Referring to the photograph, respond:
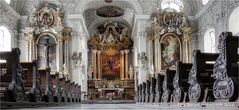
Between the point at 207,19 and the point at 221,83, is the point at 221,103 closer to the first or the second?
the point at 221,83

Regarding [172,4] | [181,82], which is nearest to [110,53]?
[172,4]

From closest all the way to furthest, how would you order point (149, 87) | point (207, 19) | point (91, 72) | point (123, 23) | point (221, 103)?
point (221, 103)
point (149, 87)
point (207, 19)
point (91, 72)
point (123, 23)

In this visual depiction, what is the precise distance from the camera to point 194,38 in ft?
77.4

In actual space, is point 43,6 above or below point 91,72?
above

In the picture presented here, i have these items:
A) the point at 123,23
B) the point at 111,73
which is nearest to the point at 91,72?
the point at 111,73

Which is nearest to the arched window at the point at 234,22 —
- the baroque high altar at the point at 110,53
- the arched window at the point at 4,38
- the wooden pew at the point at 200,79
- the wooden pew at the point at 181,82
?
the wooden pew at the point at 181,82

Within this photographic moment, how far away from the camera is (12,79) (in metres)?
7.12

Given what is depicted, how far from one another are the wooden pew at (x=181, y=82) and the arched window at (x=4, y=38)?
15247mm

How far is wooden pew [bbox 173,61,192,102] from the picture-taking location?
326 inches

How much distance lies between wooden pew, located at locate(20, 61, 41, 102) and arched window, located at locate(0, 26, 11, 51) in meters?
12.9

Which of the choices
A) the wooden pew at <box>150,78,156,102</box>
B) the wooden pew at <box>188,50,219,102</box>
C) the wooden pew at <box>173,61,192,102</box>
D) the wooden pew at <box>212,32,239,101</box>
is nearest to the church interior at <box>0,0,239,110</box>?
the wooden pew at <box>150,78,156,102</box>

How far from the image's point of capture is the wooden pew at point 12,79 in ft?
22.9

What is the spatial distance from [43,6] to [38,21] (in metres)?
1.45

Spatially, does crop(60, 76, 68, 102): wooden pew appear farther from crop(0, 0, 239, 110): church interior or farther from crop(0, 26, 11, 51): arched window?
crop(0, 26, 11, 51): arched window
